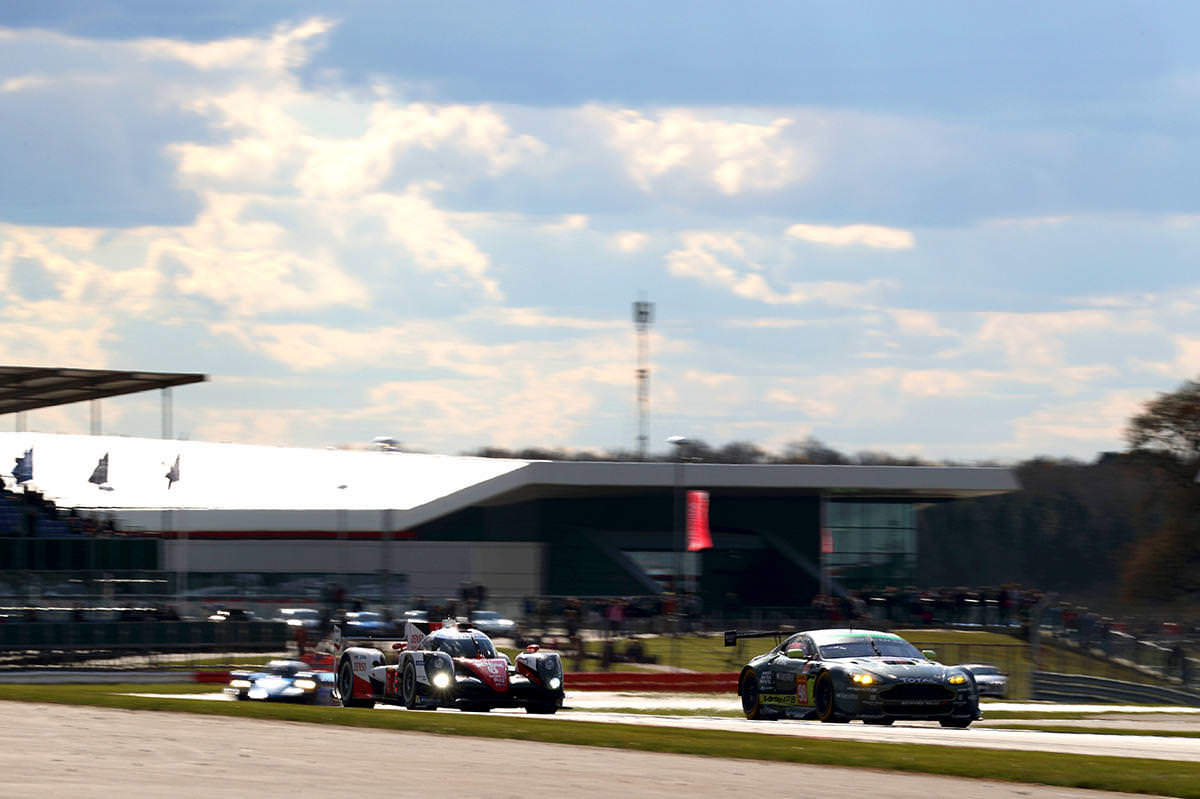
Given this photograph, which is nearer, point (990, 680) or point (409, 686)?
point (409, 686)

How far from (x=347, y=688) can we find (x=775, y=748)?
401 inches

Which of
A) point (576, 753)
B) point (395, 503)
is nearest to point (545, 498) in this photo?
point (395, 503)

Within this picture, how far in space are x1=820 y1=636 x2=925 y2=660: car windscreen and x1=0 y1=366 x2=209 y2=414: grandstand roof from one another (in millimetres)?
24457

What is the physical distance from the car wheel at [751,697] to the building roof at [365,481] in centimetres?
3828

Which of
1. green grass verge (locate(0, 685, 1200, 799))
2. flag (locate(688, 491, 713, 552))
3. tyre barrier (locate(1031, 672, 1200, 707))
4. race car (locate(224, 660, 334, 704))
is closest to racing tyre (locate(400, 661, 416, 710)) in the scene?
green grass verge (locate(0, 685, 1200, 799))

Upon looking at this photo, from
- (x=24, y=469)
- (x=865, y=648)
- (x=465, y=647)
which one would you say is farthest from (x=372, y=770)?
(x=24, y=469)

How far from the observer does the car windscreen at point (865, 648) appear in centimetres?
2141

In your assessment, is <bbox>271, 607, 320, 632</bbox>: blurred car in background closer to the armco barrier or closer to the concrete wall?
the armco barrier

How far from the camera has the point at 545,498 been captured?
6981cm

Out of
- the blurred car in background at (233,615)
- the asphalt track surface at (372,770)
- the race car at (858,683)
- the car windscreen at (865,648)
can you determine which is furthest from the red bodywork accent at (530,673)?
the blurred car in background at (233,615)

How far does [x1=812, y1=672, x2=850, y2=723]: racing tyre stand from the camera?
68.9 ft

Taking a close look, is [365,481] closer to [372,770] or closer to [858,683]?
[858,683]

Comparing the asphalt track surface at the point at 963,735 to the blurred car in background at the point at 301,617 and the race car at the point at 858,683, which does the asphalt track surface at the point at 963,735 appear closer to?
the race car at the point at 858,683

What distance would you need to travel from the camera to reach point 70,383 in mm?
43531
